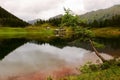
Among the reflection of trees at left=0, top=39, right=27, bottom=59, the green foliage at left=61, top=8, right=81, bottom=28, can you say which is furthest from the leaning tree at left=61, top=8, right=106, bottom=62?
Result: the reflection of trees at left=0, top=39, right=27, bottom=59

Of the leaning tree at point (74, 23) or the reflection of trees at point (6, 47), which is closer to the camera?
the leaning tree at point (74, 23)

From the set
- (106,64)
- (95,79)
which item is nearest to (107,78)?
(95,79)

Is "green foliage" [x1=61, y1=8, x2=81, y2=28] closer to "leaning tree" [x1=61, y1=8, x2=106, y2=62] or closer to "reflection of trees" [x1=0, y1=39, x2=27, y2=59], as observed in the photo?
"leaning tree" [x1=61, y1=8, x2=106, y2=62]

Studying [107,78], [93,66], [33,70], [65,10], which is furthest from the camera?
[33,70]

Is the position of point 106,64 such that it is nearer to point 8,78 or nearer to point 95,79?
point 95,79

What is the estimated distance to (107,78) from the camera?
76.1 ft

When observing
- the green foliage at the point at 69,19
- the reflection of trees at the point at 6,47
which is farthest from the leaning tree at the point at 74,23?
the reflection of trees at the point at 6,47

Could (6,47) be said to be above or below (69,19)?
below

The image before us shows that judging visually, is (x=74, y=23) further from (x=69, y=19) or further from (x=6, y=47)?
(x=6, y=47)

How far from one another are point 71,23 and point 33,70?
1375 cm

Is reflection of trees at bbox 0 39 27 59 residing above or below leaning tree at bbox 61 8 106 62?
below

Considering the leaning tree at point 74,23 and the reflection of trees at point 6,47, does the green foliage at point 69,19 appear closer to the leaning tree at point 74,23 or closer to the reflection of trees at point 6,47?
the leaning tree at point 74,23

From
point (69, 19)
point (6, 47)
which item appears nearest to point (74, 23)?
point (69, 19)

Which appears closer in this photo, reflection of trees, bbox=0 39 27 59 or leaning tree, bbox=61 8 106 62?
leaning tree, bbox=61 8 106 62
